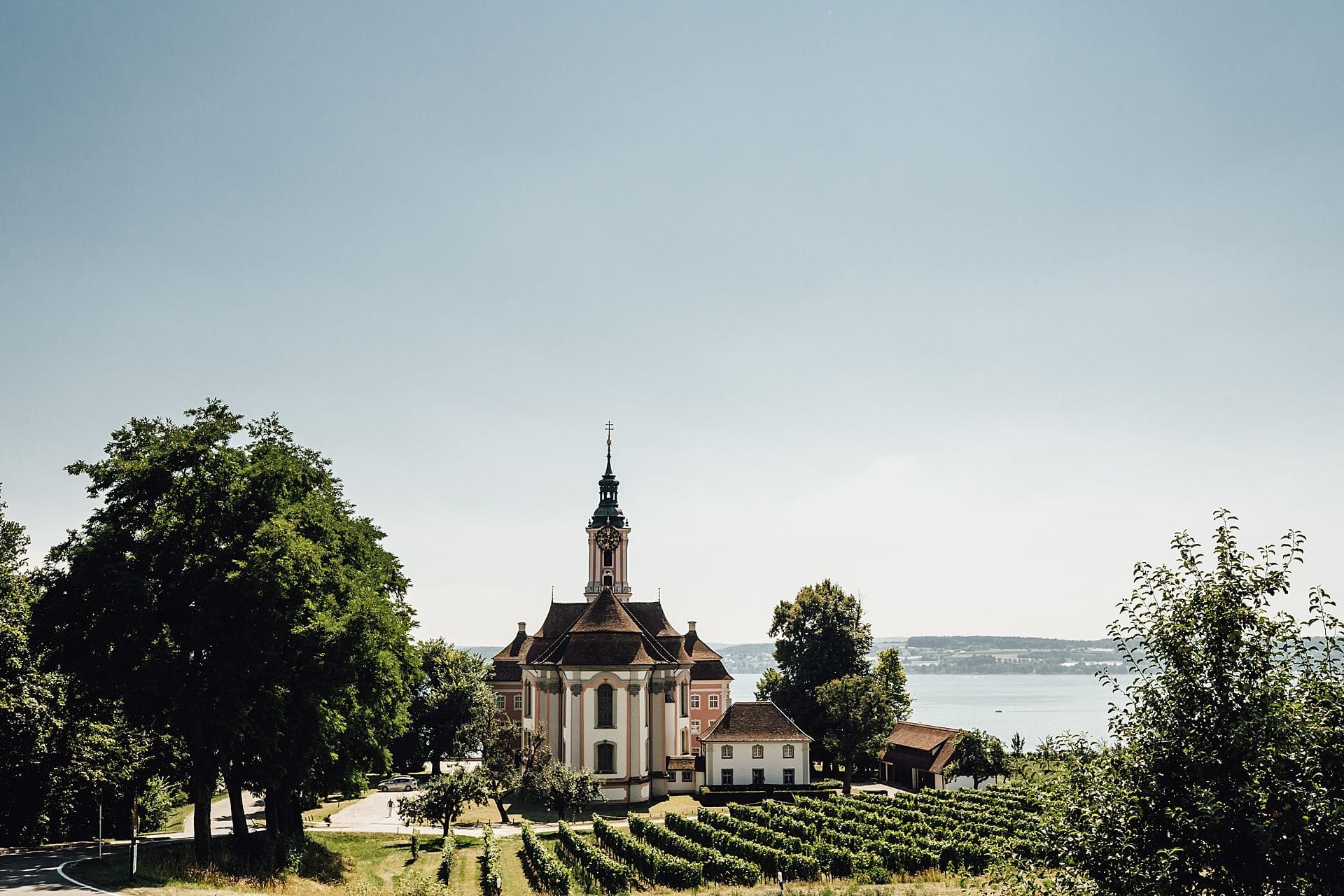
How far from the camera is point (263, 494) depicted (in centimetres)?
2777

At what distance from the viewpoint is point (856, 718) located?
56.0 metres

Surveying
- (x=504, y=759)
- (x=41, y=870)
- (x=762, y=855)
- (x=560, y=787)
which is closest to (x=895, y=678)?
(x=560, y=787)

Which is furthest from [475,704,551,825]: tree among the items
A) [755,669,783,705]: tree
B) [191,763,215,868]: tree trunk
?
[755,669,783,705]: tree

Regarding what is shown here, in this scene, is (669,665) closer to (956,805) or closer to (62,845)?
(956,805)

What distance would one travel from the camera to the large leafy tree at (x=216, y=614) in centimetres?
2455

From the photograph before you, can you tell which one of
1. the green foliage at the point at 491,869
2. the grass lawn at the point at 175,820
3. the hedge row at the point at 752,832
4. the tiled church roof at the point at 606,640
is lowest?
the grass lawn at the point at 175,820

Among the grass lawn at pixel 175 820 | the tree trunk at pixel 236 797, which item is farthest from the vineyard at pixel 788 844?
the grass lawn at pixel 175 820

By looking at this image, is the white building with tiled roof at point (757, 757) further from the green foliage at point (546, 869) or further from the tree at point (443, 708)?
the green foliage at point (546, 869)

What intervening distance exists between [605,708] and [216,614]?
3133cm

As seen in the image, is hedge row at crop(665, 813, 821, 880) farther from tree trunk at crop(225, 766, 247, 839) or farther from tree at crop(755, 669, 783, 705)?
tree at crop(755, 669, 783, 705)

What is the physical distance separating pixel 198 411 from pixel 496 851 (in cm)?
1789

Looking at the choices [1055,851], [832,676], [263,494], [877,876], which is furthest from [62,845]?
[832,676]

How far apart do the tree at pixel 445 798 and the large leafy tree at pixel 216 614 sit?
394 inches

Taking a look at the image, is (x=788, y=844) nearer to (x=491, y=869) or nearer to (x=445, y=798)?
(x=491, y=869)
